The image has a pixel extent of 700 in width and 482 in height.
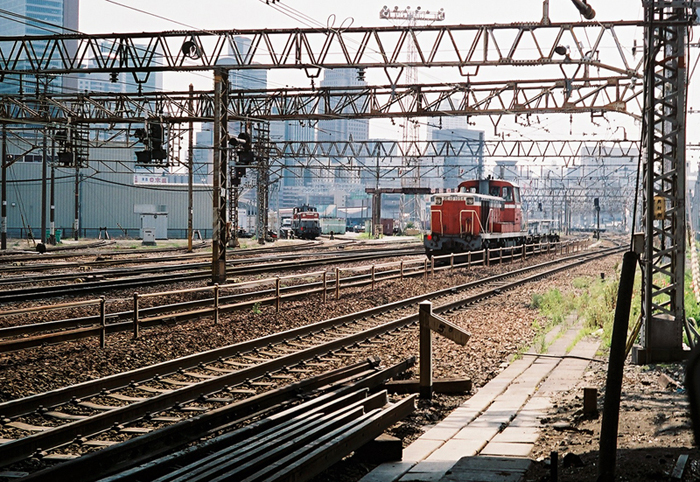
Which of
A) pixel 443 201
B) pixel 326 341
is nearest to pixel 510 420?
pixel 326 341

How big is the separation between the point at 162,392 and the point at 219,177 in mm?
13091

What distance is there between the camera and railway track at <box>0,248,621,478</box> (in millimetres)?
7191

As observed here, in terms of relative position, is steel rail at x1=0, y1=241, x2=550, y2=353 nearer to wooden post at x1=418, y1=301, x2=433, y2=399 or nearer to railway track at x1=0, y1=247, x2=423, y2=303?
railway track at x1=0, y1=247, x2=423, y2=303

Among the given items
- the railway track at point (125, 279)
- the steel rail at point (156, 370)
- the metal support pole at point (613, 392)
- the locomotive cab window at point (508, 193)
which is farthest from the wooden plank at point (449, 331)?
the locomotive cab window at point (508, 193)

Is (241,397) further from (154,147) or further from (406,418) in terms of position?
(154,147)

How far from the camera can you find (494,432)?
26.6 ft

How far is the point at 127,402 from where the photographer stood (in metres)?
8.87

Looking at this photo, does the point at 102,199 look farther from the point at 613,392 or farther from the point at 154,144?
the point at 613,392

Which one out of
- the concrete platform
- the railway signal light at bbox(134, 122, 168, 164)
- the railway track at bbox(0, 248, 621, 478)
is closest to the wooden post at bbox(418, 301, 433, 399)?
the concrete platform

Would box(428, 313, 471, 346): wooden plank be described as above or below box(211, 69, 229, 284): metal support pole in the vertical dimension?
below

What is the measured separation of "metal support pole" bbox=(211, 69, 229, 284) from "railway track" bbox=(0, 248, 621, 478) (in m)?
7.28

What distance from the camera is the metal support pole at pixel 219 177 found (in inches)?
847

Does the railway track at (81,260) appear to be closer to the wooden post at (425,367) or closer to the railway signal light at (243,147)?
the railway signal light at (243,147)

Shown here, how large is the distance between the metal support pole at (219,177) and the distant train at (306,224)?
151 feet
